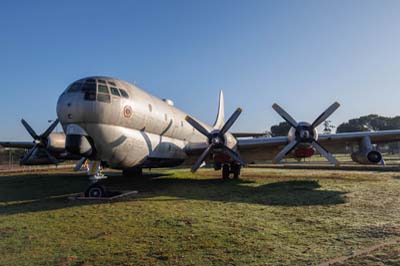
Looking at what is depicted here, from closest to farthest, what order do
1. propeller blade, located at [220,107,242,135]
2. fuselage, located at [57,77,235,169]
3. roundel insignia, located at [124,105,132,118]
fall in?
fuselage, located at [57,77,235,169] < roundel insignia, located at [124,105,132,118] < propeller blade, located at [220,107,242,135]

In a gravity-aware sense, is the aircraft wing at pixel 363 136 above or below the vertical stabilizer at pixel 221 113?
below

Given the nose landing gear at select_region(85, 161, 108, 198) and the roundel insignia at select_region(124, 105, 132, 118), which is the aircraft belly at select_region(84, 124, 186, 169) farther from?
the roundel insignia at select_region(124, 105, 132, 118)

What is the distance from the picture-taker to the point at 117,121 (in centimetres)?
1233

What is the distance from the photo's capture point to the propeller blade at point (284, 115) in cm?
1571

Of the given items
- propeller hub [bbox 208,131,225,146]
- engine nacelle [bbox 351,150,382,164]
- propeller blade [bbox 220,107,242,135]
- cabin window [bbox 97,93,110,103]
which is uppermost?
cabin window [bbox 97,93,110,103]

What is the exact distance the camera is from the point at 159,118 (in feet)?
52.5

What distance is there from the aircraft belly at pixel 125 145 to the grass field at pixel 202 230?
2110 mm

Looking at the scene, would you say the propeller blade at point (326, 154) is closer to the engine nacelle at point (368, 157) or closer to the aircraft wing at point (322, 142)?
the aircraft wing at point (322, 142)

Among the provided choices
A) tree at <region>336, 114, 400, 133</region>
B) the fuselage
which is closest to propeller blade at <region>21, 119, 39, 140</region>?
the fuselage

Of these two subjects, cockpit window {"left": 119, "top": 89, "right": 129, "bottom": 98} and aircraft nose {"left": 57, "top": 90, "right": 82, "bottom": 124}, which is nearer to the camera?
aircraft nose {"left": 57, "top": 90, "right": 82, "bottom": 124}

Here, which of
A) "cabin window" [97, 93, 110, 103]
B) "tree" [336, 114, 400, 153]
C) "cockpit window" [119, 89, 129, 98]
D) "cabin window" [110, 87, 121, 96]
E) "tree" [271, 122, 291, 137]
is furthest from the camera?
"tree" [336, 114, 400, 153]

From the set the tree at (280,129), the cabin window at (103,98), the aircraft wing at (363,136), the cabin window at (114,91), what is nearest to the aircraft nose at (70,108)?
the cabin window at (103,98)

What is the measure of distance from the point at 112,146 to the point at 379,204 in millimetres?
9745

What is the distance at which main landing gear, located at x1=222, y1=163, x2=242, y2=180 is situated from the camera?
19.0 metres
